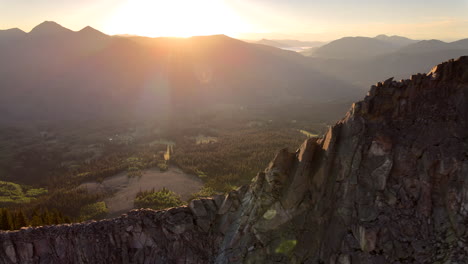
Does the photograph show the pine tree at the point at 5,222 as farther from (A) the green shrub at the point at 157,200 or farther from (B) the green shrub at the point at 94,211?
(A) the green shrub at the point at 157,200

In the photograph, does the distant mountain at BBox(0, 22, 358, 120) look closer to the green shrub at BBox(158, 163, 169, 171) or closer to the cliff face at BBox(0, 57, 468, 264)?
the green shrub at BBox(158, 163, 169, 171)

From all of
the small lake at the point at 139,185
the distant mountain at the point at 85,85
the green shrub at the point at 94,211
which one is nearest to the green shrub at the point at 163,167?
the small lake at the point at 139,185

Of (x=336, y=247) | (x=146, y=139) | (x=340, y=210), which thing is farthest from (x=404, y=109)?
(x=146, y=139)

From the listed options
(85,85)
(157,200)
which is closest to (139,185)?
(157,200)

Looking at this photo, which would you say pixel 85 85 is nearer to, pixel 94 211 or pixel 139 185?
pixel 139 185

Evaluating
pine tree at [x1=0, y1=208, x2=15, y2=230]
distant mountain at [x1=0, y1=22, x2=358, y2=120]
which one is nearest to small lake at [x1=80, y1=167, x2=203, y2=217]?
pine tree at [x1=0, y1=208, x2=15, y2=230]

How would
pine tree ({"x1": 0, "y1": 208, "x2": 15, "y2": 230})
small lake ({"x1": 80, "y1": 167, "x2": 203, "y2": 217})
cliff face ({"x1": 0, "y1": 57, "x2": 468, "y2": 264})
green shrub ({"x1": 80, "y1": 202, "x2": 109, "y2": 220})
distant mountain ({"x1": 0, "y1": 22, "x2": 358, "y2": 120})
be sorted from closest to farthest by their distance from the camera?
cliff face ({"x1": 0, "y1": 57, "x2": 468, "y2": 264})
pine tree ({"x1": 0, "y1": 208, "x2": 15, "y2": 230})
green shrub ({"x1": 80, "y1": 202, "x2": 109, "y2": 220})
small lake ({"x1": 80, "y1": 167, "x2": 203, "y2": 217})
distant mountain ({"x1": 0, "y1": 22, "x2": 358, "y2": 120})

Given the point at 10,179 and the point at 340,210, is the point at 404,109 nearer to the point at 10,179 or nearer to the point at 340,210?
the point at 340,210

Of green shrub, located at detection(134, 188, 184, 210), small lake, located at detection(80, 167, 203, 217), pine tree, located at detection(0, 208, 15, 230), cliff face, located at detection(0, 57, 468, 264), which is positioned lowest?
small lake, located at detection(80, 167, 203, 217)

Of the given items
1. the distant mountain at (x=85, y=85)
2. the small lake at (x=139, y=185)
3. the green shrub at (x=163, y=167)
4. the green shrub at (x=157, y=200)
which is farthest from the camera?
the distant mountain at (x=85, y=85)
